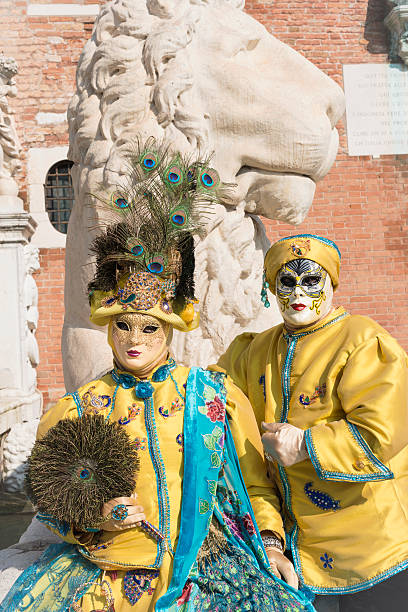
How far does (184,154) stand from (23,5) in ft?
26.0

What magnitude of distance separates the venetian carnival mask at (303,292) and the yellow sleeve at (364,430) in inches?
8.7

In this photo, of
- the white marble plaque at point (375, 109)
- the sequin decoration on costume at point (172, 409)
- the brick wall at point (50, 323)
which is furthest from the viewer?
the white marble plaque at point (375, 109)

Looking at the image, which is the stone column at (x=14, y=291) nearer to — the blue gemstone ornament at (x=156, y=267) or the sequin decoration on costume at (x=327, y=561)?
the blue gemstone ornament at (x=156, y=267)

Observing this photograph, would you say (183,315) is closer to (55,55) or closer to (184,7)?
(184,7)

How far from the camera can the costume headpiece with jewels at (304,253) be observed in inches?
73.0

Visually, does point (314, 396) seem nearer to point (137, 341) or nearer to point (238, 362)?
point (238, 362)

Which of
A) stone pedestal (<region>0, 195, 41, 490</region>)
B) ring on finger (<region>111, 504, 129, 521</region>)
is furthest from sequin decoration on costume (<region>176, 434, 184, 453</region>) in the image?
stone pedestal (<region>0, 195, 41, 490</region>)

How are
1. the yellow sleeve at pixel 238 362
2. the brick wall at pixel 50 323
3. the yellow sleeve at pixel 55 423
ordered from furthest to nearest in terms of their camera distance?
the brick wall at pixel 50 323
the yellow sleeve at pixel 238 362
the yellow sleeve at pixel 55 423

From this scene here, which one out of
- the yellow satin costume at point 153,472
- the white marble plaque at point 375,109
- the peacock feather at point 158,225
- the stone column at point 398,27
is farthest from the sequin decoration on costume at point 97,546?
the stone column at point 398,27

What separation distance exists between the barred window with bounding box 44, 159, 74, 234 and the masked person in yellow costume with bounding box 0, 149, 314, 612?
7409 mm

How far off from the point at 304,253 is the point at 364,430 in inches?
20.7

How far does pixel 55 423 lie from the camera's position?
1.82 m

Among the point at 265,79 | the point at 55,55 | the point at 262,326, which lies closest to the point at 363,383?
the point at 262,326

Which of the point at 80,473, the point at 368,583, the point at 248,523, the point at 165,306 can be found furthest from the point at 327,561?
the point at 165,306
